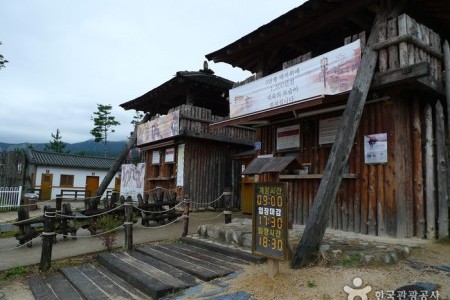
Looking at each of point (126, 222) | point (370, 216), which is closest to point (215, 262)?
point (126, 222)

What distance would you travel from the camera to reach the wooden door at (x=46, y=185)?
28002 mm

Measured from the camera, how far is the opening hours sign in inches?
189

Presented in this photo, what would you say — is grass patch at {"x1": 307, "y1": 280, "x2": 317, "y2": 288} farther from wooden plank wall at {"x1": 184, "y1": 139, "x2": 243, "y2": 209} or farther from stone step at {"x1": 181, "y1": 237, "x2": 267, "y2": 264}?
wooden plank wall at {"x1": 184, "y1": 139, "x2": 243, "y2": 209}

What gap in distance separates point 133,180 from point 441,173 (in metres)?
16.2

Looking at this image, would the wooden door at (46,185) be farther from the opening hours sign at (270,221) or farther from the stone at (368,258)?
the stone at (368,258)

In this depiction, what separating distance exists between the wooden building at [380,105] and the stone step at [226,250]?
1.58m

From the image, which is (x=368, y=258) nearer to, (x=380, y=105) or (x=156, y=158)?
(x=380, y=105)

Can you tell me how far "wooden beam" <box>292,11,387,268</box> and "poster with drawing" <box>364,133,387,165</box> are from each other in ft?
5.38

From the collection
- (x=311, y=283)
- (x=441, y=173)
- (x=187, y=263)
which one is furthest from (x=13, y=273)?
(x=441, y=173)

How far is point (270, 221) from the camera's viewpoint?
5086 mm

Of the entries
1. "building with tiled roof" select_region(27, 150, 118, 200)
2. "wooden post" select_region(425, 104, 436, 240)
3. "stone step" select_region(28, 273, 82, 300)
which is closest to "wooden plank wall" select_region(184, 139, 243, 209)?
"stone step" select_region(28, 273, 82, 300)

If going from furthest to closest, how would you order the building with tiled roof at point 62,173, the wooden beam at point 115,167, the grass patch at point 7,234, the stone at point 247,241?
the building with tiled roof at point 62,173 → the wooden beam at point 115,167 → the grass patch at point 7,234 → the stone at point 247,241

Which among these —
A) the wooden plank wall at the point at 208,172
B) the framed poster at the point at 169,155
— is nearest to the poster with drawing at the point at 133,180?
the framed poster at the point at 169,155

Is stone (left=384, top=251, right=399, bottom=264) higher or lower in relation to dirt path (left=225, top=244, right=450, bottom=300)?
higher
